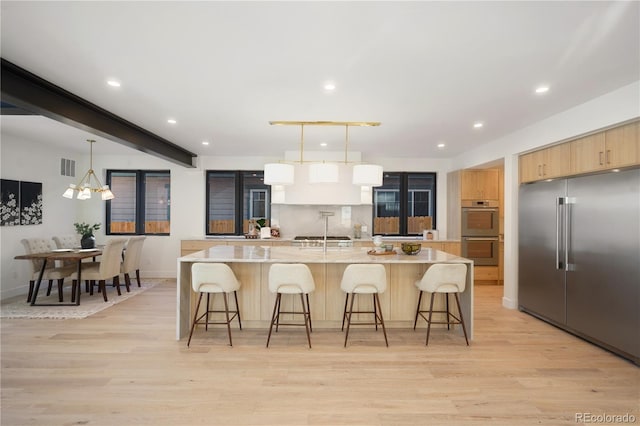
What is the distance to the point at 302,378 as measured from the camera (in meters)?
2.79

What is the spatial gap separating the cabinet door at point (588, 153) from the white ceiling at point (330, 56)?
43cm

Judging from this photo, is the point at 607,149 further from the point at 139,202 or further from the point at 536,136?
the point at 139,202

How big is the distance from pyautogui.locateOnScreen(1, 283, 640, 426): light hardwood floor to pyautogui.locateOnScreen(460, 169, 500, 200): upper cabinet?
2.98 metres

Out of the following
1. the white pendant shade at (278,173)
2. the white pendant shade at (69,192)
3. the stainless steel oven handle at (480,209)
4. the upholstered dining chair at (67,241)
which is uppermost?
the white pendant shade at (278,173)

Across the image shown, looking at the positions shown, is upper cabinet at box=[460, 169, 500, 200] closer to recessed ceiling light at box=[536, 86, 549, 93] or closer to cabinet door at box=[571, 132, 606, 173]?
cabinet door at box=[571, 132, 606, 173]

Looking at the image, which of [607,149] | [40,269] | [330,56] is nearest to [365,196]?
[607,149]

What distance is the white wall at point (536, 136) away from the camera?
3.13 metres

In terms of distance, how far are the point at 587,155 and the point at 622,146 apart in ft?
1.33

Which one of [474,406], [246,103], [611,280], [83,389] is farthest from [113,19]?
[611,280]

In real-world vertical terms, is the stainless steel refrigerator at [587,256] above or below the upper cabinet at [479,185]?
below

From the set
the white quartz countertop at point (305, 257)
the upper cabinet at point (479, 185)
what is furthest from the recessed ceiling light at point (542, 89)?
the upper cabinet at point (479, 185)

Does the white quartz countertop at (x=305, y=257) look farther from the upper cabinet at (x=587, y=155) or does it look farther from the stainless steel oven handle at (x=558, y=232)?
the upper cabinet at (x=587, y=155)

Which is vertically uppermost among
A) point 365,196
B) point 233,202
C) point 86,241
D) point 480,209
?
point 365,196

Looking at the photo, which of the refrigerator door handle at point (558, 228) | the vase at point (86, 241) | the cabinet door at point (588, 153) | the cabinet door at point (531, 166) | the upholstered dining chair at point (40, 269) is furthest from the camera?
the vase at point (86, 241)
